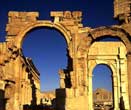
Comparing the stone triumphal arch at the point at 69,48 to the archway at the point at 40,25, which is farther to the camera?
the archway at the point at 40,25

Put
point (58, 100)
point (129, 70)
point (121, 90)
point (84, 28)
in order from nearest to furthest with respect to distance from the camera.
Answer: point (129, 70) < point (58, 100) < point (84, 28) < point (121, 90)

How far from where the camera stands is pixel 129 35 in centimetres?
2039

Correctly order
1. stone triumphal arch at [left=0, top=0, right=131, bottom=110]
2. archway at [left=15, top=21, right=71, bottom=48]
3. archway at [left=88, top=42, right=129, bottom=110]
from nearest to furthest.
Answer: stone triumphal arch at [left=0, top=0, right=131, bottom=110], archway at [left=15, top=21, right=71, bottom=48], archway at [left=88, top=42, right=129, bottom=110]

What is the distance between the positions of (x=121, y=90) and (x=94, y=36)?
975 centimetres

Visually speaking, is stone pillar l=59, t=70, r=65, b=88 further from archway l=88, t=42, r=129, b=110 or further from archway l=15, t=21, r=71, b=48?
archway l=15, t=21, r=71, b=48

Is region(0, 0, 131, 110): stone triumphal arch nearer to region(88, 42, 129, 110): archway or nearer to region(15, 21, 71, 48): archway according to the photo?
region(15, 21, 71, 48): archway

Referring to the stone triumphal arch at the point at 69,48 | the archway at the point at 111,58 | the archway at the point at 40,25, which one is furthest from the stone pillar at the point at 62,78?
the archway at the point at 40,25

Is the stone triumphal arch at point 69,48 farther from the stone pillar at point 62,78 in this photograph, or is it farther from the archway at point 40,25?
the stone pillar at point 62,78

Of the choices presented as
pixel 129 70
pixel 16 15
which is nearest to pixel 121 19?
pixel 129 70

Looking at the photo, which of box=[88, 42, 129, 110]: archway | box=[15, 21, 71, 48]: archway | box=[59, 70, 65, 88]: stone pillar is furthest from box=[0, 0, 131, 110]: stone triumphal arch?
box=[59, 70, 65, 88]: stone pillar

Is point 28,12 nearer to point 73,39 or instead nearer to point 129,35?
point 73,39

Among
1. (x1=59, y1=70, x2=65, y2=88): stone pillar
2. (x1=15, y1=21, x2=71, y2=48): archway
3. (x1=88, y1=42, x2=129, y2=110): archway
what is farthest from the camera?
(x1=59, y1=70, x2=65, y2=88): stone pillar

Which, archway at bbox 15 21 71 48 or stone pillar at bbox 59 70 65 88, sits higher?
archway at bbox 15 21 71 48

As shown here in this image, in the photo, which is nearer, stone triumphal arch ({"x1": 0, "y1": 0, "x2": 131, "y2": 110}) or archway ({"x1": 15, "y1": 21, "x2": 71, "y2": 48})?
stone triumphal arch ({"x1": 0, "y1": 0, "x2": 131, "y2": 110})
